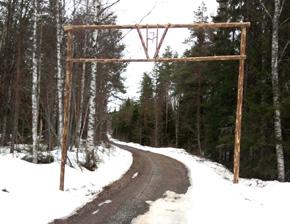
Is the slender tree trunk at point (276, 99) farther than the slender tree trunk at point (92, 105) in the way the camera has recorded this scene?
Yes

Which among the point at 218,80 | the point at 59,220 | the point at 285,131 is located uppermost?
the point at 218,80

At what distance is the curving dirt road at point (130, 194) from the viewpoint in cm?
1015

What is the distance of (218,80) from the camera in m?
29.5

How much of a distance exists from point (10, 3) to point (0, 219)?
10714 millimetres

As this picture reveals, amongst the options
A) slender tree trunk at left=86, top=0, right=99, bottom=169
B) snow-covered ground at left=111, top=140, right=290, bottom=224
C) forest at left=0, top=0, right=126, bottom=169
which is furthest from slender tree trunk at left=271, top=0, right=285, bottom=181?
slender tree trunk at left=86, top=0, right=99, bottom=169

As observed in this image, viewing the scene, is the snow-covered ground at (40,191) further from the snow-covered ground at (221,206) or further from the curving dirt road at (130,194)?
the snow-covered ground at (221,206)

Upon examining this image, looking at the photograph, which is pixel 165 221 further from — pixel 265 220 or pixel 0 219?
pixel 0 219

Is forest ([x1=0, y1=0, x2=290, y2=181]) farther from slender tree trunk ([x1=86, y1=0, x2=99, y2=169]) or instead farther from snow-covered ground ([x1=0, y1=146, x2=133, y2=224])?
snow-covered ground ([x1=0, y1=146, x2=133, y2=224])

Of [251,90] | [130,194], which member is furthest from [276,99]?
[130,194]

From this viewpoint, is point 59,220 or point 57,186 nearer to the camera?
point 59,220

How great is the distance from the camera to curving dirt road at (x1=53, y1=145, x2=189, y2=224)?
10.2 m


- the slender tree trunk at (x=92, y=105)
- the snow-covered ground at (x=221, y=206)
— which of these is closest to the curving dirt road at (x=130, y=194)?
the snow-covered ground at (x=221, y=206)

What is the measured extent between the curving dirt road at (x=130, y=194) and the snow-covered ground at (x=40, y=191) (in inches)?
16.0

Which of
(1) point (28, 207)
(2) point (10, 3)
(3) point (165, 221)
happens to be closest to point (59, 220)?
(1) point (28, 207)
